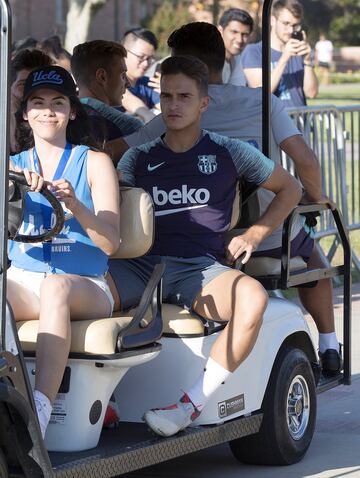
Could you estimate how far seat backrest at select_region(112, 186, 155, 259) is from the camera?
15.2 ft

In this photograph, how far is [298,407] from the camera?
5.28 metres

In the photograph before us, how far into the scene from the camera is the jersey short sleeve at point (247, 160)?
16.8 ft

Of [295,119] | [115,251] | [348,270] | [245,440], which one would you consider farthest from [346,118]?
[115,251]

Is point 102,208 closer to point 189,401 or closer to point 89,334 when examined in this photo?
point 89,334

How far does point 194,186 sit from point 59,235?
825mm

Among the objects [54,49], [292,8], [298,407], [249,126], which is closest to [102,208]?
[298,407]

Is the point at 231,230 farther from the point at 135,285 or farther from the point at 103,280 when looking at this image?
the point at 103,280

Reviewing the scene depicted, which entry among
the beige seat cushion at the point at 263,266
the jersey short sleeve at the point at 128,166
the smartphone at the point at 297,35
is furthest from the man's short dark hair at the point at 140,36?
the jersey short sleeve at the point at 128,166

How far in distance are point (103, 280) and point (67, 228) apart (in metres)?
0.24

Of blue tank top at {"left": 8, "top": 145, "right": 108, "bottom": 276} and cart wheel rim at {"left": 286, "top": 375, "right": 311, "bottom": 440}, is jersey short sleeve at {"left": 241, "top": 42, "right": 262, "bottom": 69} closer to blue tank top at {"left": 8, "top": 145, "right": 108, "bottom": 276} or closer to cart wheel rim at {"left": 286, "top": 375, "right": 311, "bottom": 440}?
cart wheel rim at {"left": 286, "top": 375, "right": 311, "bottom": 440}

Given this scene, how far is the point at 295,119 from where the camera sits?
9.44 meters

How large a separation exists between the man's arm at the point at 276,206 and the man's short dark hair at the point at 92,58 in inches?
52.8

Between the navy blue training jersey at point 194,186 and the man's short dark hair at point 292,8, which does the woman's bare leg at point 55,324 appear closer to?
the navy blue training jersey at point 194,186

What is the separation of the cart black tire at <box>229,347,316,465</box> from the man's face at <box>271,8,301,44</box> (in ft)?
16.5
